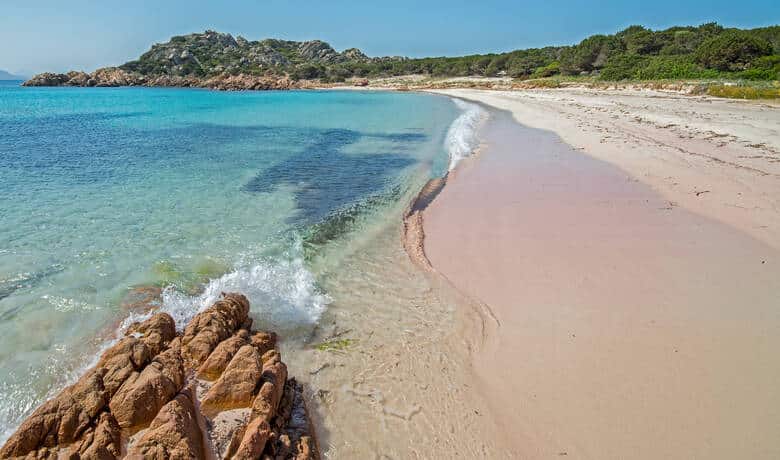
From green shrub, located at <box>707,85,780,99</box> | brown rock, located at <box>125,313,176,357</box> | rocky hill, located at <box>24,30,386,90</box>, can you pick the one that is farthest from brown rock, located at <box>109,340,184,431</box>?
rocky hill, located at <box>24,30,386,90</box>

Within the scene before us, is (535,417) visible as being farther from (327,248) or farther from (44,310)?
(44,310)

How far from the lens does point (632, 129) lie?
20.3 meters

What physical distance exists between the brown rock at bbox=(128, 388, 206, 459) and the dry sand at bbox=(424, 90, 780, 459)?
115 inches

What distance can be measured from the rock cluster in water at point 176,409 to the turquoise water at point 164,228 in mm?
1360

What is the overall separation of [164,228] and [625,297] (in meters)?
9.83

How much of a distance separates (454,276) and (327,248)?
2960 millimetres

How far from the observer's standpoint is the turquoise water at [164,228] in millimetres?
5984

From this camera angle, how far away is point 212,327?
16.0ft

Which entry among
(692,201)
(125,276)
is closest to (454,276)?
(125,276)

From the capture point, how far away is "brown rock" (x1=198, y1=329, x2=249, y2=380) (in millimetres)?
4277

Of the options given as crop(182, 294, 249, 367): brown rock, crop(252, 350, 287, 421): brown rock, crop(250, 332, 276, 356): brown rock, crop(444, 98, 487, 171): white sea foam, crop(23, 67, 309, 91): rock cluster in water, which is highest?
crop(23, 67, 309, 91): rock cluster in water

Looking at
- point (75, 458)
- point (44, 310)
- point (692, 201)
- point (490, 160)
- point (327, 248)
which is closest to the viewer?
point (75, 458)

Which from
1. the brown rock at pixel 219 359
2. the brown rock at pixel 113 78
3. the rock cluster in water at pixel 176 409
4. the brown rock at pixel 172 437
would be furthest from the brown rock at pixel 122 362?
the brown rock at pixel 113 78

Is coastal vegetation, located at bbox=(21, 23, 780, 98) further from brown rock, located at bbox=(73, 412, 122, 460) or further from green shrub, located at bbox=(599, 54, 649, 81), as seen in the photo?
brown rock, located at bbox=(73, 412, 122, 460)
